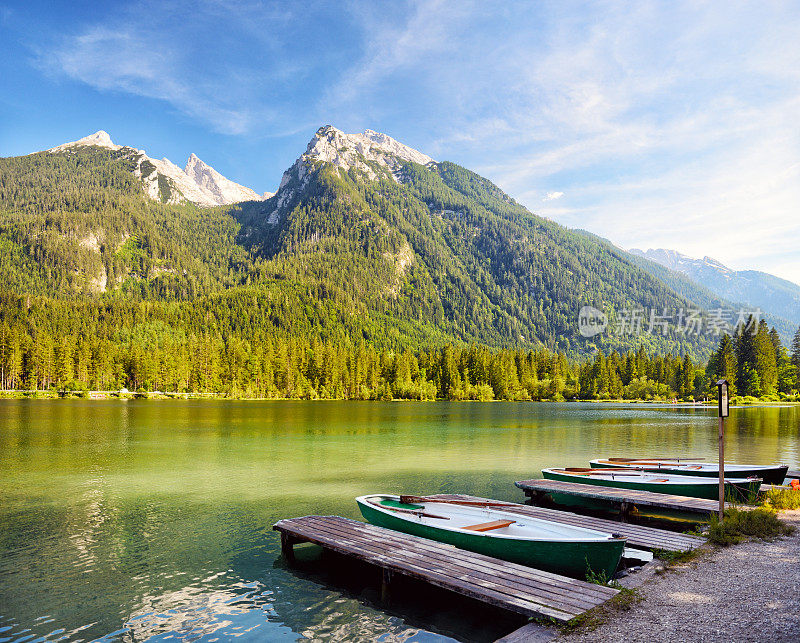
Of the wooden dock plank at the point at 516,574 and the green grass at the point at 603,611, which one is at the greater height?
the green grass at the point at 603,611

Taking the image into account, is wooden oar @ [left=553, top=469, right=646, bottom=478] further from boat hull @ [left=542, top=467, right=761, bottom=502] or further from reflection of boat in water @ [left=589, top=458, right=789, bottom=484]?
reflection of boat in water @ [left=589, top=458, right=789, bottom=484]

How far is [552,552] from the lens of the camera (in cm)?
1460

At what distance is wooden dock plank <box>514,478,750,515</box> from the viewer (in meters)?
22.2

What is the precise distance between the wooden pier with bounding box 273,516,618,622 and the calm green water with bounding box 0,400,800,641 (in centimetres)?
115

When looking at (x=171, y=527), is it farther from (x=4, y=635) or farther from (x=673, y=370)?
(x=673, y=370)

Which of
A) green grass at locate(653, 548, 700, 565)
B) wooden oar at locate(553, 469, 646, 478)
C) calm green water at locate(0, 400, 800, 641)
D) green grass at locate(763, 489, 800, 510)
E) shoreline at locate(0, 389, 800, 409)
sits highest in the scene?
green grass at locate(653, 548, 700, 565)

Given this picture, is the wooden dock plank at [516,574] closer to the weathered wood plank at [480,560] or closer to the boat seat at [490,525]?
the weathered wood plank at [480,560]

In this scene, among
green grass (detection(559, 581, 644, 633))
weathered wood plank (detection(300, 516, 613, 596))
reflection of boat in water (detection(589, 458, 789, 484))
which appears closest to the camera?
green grass (detection(559, 581, 644, 633))

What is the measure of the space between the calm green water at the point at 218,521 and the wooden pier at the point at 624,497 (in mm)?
1921

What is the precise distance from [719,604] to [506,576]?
183 inches

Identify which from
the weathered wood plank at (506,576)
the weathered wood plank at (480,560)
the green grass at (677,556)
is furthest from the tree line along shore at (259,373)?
the weathered wood plank at (506,576)

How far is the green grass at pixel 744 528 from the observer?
16.5 m

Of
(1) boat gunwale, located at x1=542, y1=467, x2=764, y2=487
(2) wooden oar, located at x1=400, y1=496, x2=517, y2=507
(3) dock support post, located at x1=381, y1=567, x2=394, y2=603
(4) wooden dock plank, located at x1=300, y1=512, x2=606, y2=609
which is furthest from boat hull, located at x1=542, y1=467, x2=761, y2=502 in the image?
(3) dock support post, located at x1=381, y1=567, x2=394, y2=603

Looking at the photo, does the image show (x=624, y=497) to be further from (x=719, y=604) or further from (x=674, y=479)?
(x=719, y=604)
